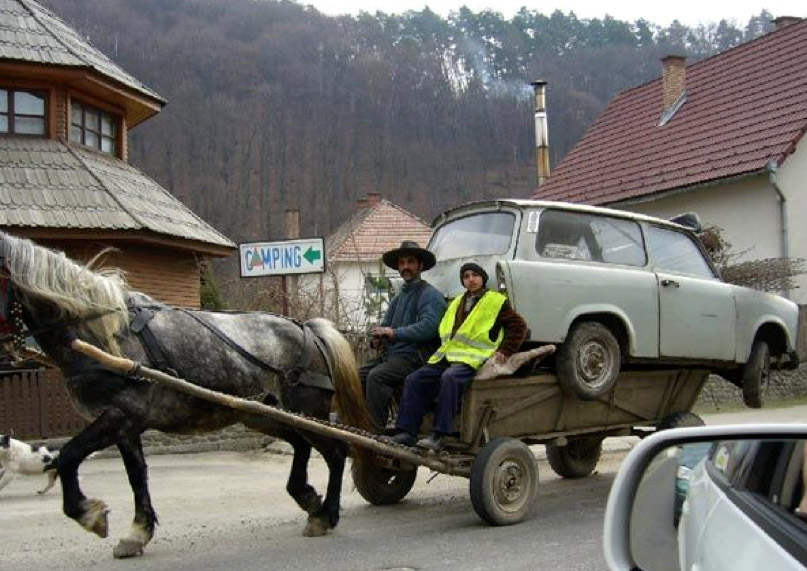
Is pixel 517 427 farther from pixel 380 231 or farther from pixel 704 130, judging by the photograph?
pixel 380 231

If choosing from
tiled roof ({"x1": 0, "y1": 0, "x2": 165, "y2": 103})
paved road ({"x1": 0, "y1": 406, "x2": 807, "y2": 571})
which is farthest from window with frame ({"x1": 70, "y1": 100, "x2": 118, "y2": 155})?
paved road ({"x1": 0, "y1": 406, "x2": 807, "y2": 571})

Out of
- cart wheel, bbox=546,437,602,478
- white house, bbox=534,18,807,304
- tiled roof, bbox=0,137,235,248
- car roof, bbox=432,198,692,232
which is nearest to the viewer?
car roof, bbox=432,198,692,232

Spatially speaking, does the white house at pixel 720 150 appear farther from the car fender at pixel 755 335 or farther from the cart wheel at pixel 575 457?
the cart wheel at pixel 575 457

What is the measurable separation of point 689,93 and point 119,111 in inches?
555

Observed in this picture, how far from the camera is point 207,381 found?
6.79 meters

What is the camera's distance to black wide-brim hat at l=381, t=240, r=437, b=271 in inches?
301

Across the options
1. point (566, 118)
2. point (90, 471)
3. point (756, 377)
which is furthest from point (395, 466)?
point (566, 118)

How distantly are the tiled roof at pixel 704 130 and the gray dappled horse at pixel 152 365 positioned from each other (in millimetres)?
14770

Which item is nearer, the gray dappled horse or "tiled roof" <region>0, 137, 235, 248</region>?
the gray dappled horse

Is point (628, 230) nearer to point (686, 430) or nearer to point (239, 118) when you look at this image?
point (686, 430)

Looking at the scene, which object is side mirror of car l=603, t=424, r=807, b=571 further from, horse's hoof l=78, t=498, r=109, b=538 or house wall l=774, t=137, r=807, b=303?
house wall l=774, t=137, r=807, b=303

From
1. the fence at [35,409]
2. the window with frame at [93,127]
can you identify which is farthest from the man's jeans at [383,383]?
the window with frame at [93,127]

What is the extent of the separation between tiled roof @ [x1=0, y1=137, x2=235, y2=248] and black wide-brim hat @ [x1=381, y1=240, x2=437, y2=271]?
966 cm

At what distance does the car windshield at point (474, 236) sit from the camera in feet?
25.7
